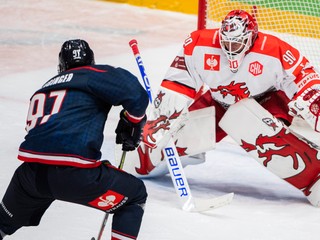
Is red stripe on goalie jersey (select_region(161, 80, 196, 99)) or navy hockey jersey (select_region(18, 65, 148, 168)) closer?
navy hockey jersey (select_region(18, 65, 148, 168))

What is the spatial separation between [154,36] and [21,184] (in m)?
5.40

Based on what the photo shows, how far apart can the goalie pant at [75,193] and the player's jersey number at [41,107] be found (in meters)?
0.15

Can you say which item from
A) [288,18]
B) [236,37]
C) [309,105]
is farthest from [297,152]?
[288,18]

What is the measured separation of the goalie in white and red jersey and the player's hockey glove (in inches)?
41.1

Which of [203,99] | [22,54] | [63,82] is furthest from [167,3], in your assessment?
[63,82]

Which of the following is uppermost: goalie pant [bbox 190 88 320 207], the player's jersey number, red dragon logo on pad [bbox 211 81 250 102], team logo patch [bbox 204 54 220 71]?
the player's jersey number

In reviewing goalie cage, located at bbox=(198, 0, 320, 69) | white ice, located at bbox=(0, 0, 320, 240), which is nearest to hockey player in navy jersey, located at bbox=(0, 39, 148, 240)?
white ice, located at bbox=(0, 0, 320, 240)

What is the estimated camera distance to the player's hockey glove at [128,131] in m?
3.25

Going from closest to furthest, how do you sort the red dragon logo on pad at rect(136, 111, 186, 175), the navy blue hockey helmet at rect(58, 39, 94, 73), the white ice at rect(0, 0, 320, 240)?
the navy blue hockey helmet at rect(58, 39, 94, 73) → the white ice at rect(0, 0, 320, 240) → the red dragon logo on pad at rect(136, 111, 186, 175)

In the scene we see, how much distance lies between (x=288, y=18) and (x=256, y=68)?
2.40 meters

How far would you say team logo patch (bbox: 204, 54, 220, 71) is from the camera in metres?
4.30

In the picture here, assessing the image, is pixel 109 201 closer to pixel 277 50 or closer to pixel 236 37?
→ pixel 236 37

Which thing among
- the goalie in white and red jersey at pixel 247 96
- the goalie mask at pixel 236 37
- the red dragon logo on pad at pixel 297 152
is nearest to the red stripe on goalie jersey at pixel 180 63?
the goalie in white and red jersey at pixel 247 96

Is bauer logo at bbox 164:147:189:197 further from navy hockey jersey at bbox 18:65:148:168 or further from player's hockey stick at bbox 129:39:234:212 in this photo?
navy hockey jersey at bbox 18:65:148:168
